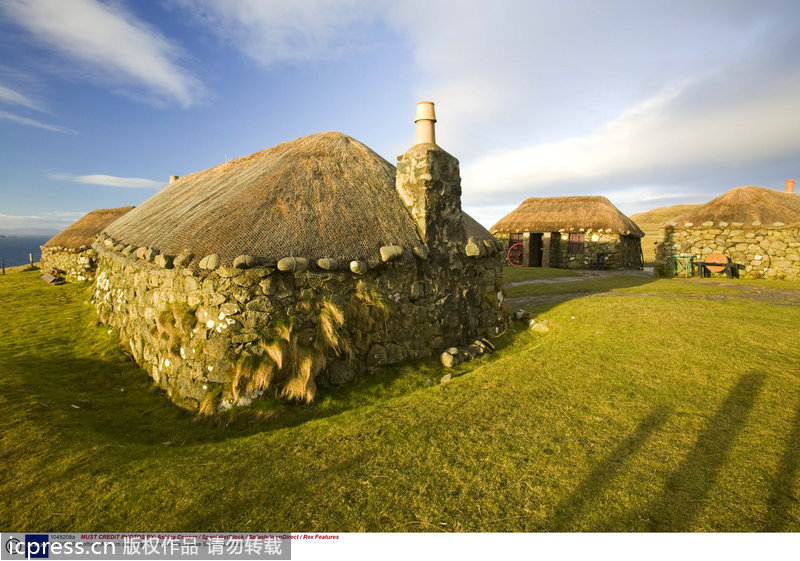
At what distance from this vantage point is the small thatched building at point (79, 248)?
18.7 m

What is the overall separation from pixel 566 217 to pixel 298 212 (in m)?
21.8

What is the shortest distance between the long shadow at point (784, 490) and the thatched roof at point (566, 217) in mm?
21397

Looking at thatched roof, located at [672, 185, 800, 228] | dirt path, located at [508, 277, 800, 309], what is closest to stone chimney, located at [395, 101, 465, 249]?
dirt path, located at [508, 277, 800, 309]

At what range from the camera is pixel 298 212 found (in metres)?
7.42

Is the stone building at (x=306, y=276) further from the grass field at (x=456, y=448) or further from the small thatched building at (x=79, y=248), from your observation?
the small thatched building at (x=79, y=248)

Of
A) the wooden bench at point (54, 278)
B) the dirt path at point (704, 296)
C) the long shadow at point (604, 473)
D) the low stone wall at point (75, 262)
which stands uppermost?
the low stone wall at point (75, 262)

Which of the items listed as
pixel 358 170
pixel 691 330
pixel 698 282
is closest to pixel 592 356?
pixel 691 330

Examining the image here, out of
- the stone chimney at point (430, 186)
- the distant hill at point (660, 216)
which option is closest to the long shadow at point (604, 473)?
the stone chimney at point (430, 186)

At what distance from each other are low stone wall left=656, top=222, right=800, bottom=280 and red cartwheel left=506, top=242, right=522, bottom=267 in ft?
27.7

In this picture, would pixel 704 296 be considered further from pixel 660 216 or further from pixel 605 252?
pixel 660 216

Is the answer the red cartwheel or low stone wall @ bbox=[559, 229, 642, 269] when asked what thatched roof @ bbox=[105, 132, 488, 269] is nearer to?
the red cartwheel

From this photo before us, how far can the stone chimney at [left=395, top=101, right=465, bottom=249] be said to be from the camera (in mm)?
8133

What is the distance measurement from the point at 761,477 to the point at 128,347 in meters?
10.7

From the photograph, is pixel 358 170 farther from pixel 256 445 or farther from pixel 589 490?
pixel 589 490
